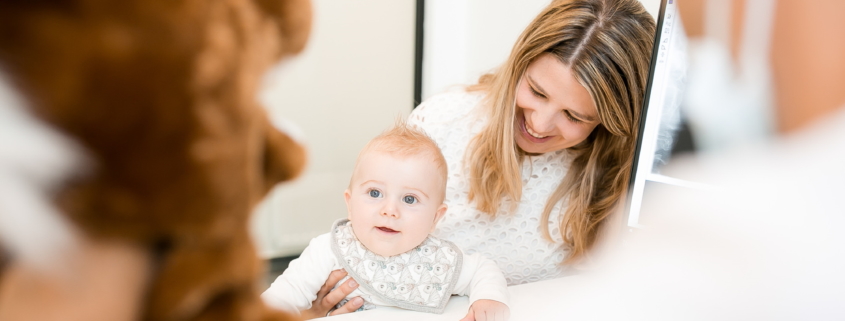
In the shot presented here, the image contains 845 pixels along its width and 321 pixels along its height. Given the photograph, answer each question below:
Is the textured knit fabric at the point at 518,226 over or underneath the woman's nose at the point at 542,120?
underneath

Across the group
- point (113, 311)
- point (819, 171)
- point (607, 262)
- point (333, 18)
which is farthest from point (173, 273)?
point (333, 18)

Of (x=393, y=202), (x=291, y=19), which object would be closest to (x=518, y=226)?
(x=393, y=202)

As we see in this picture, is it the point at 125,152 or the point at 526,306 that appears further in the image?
the point at 526,306

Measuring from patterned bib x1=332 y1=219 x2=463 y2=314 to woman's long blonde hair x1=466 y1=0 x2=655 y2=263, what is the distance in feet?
0.93

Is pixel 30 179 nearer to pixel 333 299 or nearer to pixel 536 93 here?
pixel 333 299

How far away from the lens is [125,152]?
0.83ft

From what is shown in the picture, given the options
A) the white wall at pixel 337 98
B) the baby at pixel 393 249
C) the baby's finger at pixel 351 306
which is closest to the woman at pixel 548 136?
the baby at pixel 393 249

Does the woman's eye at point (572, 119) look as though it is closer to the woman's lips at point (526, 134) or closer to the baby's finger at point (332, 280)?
the woman's lips at point (526, 134)

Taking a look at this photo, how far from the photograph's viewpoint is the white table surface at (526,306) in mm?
806

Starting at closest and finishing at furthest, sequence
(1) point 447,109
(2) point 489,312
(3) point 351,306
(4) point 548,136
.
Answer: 1. (2) point 489,312
2. (3) point 351,306
3. (4) point 548,136
4. (1) point 447,109

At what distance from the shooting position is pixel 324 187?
2.30 metres

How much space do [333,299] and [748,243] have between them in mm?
612

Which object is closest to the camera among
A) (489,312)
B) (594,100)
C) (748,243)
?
(748,243)

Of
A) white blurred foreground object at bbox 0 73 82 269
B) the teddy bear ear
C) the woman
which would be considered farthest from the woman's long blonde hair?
white blurred foreground object at bbox 0 73 82 269
